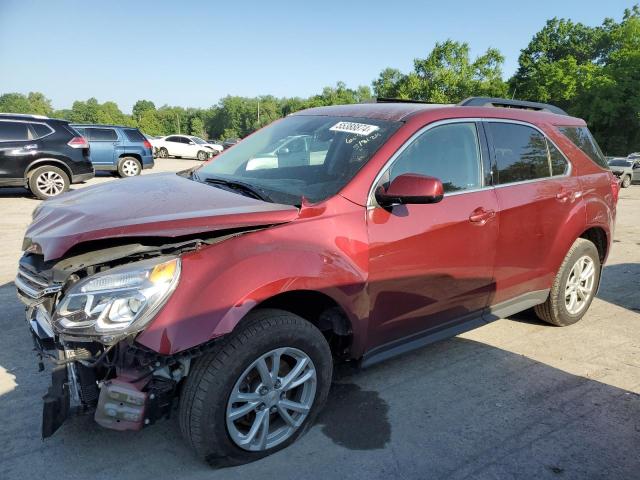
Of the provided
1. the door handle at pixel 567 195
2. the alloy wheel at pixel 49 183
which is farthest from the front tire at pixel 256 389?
the alloy wheel at pixel 49 183

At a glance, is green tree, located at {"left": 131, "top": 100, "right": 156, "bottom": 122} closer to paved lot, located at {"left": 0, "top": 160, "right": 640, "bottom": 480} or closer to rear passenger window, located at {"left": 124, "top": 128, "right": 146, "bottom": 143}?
rear passenger window, located at {"left": 124, "top": 128, "right": 146, "bottom": 143}

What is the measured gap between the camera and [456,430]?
112 inches

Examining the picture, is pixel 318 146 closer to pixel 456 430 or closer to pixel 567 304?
pixel 456 430

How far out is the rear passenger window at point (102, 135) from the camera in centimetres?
1498

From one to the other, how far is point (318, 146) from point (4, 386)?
2549 mm

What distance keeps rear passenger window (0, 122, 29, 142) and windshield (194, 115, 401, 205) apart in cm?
844

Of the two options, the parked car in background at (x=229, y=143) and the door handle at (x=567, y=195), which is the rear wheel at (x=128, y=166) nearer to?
the parked car in background at (x=229, y=143)

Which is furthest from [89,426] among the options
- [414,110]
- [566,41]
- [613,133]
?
[566,41]

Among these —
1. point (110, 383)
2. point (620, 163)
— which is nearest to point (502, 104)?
point (110, 383)

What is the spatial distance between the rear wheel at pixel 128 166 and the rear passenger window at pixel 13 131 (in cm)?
511

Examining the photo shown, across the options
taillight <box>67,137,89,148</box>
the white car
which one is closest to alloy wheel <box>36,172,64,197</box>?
taillight <box>67,137,89,148</box>

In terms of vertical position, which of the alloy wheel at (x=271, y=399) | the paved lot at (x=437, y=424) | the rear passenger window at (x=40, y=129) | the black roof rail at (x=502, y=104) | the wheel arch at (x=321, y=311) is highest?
the black roof rail at (x=502, y=104)

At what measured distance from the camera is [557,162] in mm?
4004

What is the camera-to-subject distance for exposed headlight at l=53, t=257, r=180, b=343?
209 cm
